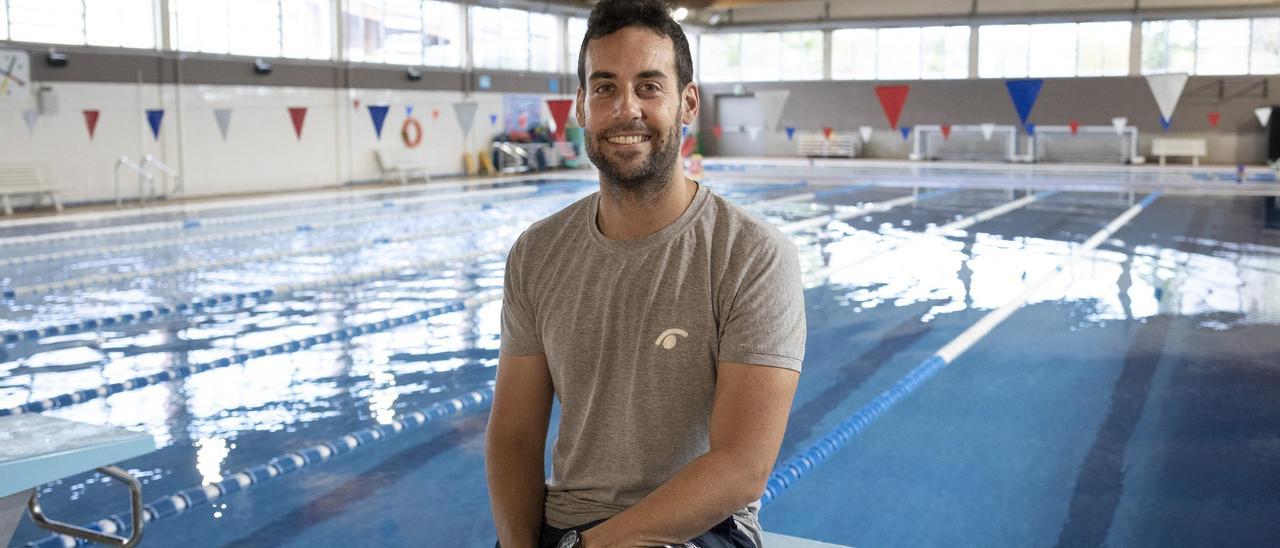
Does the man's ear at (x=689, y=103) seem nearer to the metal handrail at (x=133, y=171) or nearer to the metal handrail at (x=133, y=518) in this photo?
the metal handrail at (x=133, y=518)

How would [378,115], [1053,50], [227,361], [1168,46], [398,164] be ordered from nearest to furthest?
[227,361] → [378,115] → [398,164] → [1168,46] → [1053,50]

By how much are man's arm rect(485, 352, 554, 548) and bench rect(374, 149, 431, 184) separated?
1856cm

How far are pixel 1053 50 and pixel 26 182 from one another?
73.6ft

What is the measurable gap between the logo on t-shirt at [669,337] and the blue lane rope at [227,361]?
10.2 ft

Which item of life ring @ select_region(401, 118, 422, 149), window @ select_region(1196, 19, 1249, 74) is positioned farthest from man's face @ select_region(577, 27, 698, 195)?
window @ select_region(1196, 19, 1249, 74)

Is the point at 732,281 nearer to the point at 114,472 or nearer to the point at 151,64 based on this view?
the point at 114,472

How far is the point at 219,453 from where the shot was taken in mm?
4113

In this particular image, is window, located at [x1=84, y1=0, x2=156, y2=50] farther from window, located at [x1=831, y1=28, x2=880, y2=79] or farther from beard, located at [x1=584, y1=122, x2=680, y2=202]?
window, located at [x1=831, y1=28, x2=880, y2=79]

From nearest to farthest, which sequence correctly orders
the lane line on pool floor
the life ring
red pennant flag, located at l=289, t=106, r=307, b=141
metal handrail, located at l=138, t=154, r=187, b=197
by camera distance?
the lane line on pool floor, metal handrail, located at l=138, t=154, r=187, b=197, red pennant flag, located at l=289, t=106, r=307, b=141, the life ring

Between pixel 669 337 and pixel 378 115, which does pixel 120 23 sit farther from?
pixel 669 337

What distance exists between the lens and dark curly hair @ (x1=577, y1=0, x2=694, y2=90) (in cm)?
180

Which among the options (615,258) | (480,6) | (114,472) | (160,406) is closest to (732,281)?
(615,258)

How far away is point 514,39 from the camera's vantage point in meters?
24.0

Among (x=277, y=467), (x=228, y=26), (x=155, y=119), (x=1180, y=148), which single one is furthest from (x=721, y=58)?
(x=277, y=467)
